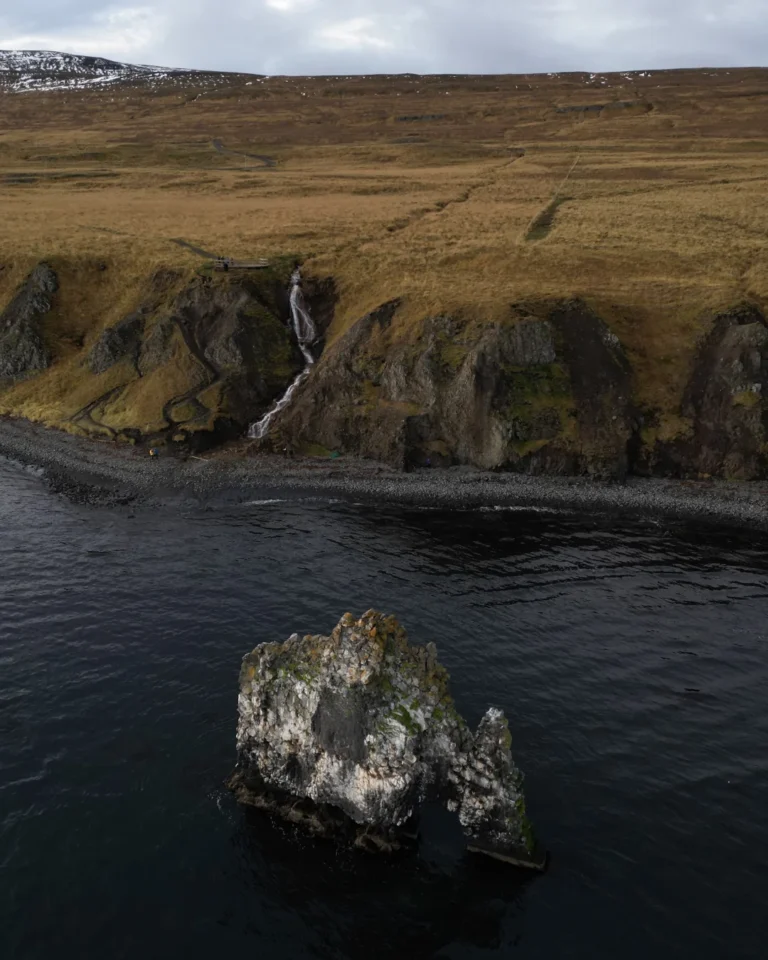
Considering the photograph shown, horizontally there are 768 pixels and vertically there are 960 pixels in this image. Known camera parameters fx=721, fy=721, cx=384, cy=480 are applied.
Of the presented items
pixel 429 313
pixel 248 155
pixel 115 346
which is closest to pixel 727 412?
pixel 429 313

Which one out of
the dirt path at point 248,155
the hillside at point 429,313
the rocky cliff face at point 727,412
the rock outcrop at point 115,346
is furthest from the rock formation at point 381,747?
the dirt path at point 248,155

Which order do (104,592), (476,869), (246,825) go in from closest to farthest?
1. (476,869)
2. (246,825)
3. (104,592)

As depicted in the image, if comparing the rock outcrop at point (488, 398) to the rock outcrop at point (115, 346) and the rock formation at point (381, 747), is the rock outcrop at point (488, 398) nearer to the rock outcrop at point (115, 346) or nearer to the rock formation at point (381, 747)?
the rock outcrop at point (115, 346)

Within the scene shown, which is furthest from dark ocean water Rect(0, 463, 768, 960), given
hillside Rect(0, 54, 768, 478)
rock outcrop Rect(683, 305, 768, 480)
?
hillside Rect(0, 54, 768, 478)

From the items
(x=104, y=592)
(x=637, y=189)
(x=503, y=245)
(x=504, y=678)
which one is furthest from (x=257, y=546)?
Answer: (x=637, y=189)

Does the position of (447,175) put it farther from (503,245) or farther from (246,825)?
(246,825)
